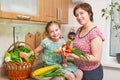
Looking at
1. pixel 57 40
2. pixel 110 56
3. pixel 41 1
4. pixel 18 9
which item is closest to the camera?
pixel 18 9

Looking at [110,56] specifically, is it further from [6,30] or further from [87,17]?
[6,30]

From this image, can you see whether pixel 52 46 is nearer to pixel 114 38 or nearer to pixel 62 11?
pixel 62 11

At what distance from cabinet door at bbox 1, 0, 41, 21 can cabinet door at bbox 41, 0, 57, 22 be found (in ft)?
0.28

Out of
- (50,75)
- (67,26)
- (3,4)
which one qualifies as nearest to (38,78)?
(50,75)

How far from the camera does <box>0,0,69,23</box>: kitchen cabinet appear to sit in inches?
47.4

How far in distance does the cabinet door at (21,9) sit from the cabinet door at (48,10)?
86 mm

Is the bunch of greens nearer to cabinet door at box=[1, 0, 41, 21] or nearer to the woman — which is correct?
cabinet door at box=[1, 0, 41, 21]

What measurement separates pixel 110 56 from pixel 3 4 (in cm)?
145

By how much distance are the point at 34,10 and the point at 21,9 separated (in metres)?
0.15

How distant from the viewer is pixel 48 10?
165 cm

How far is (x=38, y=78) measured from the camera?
1.32 meters

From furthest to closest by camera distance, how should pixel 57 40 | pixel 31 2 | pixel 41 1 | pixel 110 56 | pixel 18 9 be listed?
pixel 110 56, pixel 57 40, pixel 41 1, pixel 31 2, pixel 18 9

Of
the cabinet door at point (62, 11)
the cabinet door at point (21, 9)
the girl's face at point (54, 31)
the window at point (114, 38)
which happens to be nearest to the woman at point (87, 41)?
the girl's face at point (54, 31)

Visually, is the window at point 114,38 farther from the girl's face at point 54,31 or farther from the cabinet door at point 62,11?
the girl's face at point 54,31
